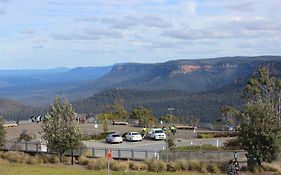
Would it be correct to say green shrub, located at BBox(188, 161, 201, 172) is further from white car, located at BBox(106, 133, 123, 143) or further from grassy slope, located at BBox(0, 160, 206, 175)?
white car, located at BBox(106, 133, 123, 143)

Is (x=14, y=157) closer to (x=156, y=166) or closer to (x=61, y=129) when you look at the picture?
(x=61, y=129)

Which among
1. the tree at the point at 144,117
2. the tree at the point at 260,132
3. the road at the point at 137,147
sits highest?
the tree at the point at 260,132

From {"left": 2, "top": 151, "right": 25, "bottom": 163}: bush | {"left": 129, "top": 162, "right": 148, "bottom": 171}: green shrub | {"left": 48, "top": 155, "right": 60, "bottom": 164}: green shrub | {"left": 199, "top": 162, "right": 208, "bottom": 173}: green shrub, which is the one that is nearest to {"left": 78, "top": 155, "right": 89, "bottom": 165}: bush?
{"left": 48, "top": 155, "right": 60, "bottom": 164}: green shrub

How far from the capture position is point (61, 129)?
41.3 meters

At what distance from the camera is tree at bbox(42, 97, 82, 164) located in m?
41.1

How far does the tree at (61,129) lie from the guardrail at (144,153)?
1.41 metres

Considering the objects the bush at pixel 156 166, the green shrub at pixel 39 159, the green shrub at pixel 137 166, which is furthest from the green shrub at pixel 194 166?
the green shrub at pixel 39 159

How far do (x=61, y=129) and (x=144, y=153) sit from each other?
6.95m

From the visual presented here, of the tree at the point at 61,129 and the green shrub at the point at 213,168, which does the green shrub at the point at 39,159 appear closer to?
the tree at the point at 61,129

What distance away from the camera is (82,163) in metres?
40.3

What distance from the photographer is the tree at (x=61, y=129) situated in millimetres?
41062

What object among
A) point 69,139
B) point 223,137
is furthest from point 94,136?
point 69,139

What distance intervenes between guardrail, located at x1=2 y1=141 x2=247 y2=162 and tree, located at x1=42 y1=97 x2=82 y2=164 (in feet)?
4.62

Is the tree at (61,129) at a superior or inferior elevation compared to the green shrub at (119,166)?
superior
